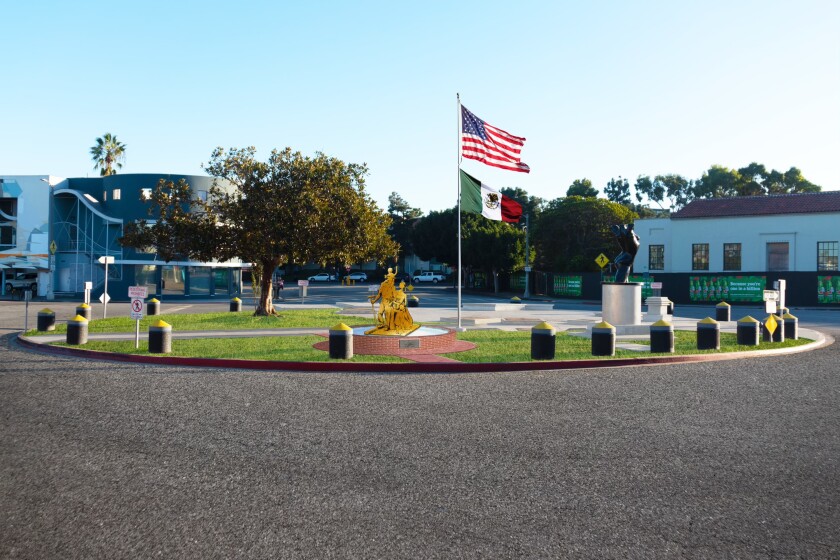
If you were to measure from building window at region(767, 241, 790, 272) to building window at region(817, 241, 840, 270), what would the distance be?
2010 millimetres

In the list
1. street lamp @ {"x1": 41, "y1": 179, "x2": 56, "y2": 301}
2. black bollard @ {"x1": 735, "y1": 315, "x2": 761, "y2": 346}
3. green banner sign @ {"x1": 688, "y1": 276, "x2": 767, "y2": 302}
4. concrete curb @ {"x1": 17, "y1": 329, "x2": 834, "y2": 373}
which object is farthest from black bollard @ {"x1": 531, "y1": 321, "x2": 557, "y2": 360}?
street lamp @ {"x1": 41, "y1": 179, "x2": 56, "y2": 301}

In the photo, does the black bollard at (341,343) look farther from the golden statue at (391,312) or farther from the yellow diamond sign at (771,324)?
the yellow diamond sign at (771,324)

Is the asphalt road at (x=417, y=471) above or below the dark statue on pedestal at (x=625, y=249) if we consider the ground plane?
below

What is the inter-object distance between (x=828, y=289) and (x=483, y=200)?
3484 cm

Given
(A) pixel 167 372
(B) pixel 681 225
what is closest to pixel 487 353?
(A) pixel 167 372

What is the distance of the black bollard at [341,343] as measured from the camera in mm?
14188

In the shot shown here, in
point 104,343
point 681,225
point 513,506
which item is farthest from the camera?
point 681,225

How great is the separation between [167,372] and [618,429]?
8.48 metres

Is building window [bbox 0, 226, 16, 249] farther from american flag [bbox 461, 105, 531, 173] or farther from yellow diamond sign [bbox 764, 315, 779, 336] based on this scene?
yellow diamond sign [bbox 764, 315, 779, 336]

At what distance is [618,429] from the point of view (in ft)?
26.3

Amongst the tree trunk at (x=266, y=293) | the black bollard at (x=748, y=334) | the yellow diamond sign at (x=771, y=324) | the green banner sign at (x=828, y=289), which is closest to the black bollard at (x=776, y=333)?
the yellow diamond sign at (x=771, y=324)

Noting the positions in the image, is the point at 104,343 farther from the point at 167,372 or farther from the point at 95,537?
the point at 95,537

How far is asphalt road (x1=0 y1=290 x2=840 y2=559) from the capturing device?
4656 mm

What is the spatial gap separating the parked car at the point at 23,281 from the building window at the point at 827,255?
5655 centimetres
